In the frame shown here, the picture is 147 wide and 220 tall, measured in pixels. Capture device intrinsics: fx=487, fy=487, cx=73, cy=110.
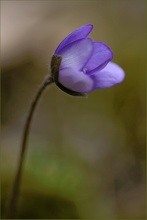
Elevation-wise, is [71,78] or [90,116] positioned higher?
[71,78]

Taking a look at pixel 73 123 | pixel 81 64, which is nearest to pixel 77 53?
pixel 81 64

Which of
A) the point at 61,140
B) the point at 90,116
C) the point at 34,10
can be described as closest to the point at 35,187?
the point at 61,140

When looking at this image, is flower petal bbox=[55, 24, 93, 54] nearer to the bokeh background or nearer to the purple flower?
the purple flower

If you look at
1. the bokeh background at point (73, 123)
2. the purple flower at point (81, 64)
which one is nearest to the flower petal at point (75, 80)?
the purple flower at point (81, 64)

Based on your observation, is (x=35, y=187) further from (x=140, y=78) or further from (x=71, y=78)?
(x=140, y=78)

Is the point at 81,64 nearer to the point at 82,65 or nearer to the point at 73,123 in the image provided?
the point at 82,65

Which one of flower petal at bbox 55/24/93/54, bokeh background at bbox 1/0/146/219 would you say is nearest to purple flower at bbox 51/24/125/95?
flower petal at bbox 55/24/93/54

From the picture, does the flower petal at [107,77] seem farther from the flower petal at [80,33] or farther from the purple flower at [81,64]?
the flower petal at [80,33]
